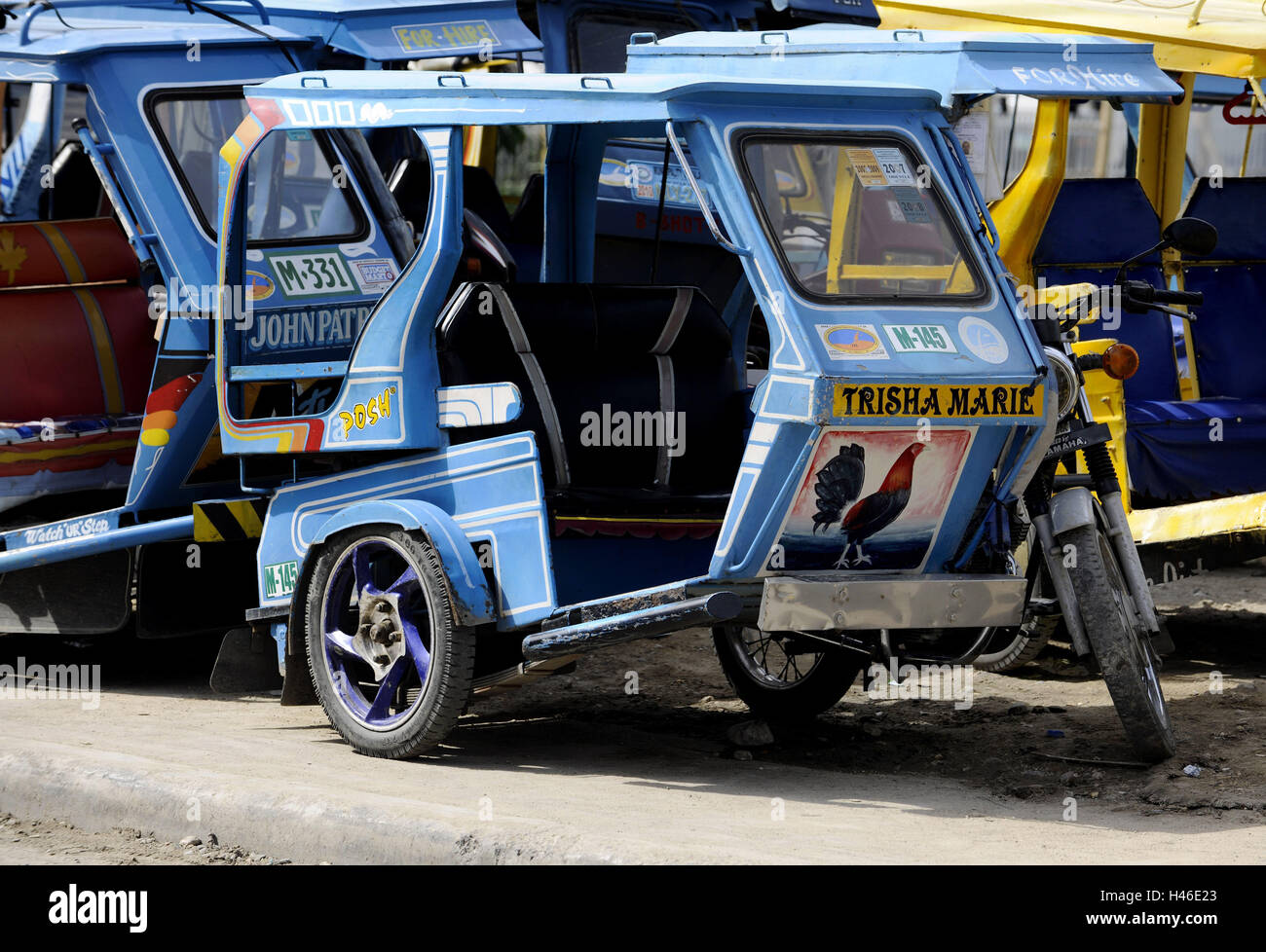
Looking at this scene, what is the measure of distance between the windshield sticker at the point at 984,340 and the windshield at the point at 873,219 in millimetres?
99

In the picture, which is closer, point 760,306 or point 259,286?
point 760,306

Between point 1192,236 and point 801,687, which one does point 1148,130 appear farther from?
point 801,687

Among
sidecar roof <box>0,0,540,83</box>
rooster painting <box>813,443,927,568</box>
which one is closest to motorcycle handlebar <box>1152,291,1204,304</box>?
rooster painting <box>813,443,927,568</box>

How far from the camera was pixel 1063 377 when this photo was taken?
560cm

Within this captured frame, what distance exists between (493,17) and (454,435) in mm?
3860

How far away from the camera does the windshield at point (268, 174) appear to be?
7406 millimetres

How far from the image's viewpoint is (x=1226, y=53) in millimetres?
7742

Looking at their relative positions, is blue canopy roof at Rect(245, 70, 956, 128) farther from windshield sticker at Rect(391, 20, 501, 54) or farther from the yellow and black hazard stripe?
windshield sticker at Rect(391, 20, 501, 54)

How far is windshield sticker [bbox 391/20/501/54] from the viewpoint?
893 centimetres

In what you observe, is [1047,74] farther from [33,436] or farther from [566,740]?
[33,436]

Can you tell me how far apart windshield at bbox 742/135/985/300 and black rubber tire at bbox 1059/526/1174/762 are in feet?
2.88

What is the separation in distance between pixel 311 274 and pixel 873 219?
2.73 meters

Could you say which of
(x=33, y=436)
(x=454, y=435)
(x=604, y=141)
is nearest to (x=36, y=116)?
(x=33, y=436)

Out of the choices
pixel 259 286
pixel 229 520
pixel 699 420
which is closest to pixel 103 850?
pixel 229 520
